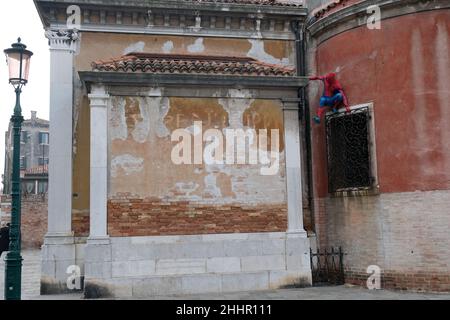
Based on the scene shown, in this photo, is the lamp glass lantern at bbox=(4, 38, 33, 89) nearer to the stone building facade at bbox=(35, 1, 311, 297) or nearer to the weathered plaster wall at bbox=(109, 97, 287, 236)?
the stone building facade at bbox=(35, 1, 311, 297)

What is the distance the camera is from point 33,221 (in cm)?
3031

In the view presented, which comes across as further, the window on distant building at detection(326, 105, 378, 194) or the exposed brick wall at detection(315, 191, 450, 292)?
the window on distant building at detection(326, 105, 378, 194)

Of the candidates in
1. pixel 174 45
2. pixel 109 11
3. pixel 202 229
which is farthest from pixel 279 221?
pixel 109 11

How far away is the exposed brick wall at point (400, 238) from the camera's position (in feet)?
34.1

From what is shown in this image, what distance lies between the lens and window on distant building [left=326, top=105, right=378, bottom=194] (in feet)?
37.4

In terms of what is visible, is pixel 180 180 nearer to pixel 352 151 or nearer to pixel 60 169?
pixel 60 169

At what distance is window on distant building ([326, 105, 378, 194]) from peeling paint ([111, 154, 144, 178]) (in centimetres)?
454

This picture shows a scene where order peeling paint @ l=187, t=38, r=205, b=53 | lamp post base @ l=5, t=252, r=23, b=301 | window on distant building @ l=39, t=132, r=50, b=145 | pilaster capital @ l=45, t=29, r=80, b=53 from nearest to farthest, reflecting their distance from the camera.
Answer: lamp post base @ l=5, t=252, r=23, b=301
pilaster capital @ l=45, t=29, r=80, b=53
peeling paint @ l=187, t=38, r=205, b=53
window on distant building @ l=39, t=132, r=50, b=145

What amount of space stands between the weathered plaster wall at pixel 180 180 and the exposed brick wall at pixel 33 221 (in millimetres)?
20793

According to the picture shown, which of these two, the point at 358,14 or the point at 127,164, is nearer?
the point at 127,164

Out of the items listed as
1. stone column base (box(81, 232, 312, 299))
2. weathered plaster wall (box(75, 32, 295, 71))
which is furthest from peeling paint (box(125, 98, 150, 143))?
stone column base (box(81, 232, 312, 299))

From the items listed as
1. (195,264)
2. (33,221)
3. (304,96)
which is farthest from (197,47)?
(33,221)

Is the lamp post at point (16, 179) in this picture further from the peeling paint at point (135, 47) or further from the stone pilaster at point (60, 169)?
the peeling paint at point (135, 47)

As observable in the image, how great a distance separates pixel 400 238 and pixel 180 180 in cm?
482
